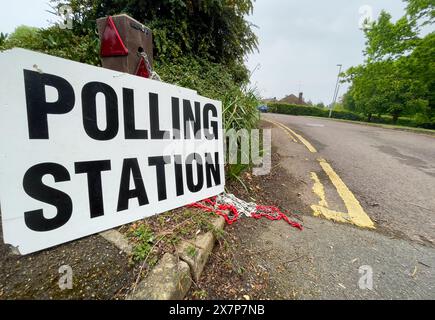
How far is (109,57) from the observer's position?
5.08 ft

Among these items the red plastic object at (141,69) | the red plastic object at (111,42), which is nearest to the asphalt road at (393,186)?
the red plastic object at (141,69)

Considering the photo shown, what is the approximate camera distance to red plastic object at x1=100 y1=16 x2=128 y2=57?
1.48m

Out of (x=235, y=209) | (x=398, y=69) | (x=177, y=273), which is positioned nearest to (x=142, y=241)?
(x=177, y=273)

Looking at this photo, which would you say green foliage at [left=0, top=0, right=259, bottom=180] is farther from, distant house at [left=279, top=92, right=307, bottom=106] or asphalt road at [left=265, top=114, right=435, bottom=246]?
distant house at [left=279, top=92, right=307, bottom=106]

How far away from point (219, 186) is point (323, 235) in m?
0.93

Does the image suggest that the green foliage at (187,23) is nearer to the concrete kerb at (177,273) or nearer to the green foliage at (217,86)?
the green foliage at (217,86)

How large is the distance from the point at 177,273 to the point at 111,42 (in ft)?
5.69

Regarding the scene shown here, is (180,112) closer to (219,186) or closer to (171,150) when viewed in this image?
(171,150)

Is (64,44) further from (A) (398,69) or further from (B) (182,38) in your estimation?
(A) (398,69)

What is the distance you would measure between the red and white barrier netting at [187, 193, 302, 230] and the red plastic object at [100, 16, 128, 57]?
136 centimetres

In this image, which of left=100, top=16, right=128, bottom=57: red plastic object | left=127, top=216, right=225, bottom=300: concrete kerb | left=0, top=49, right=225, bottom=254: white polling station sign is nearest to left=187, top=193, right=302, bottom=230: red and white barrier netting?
left=0, top=49, right=225, bottom=254: white polling station sign
